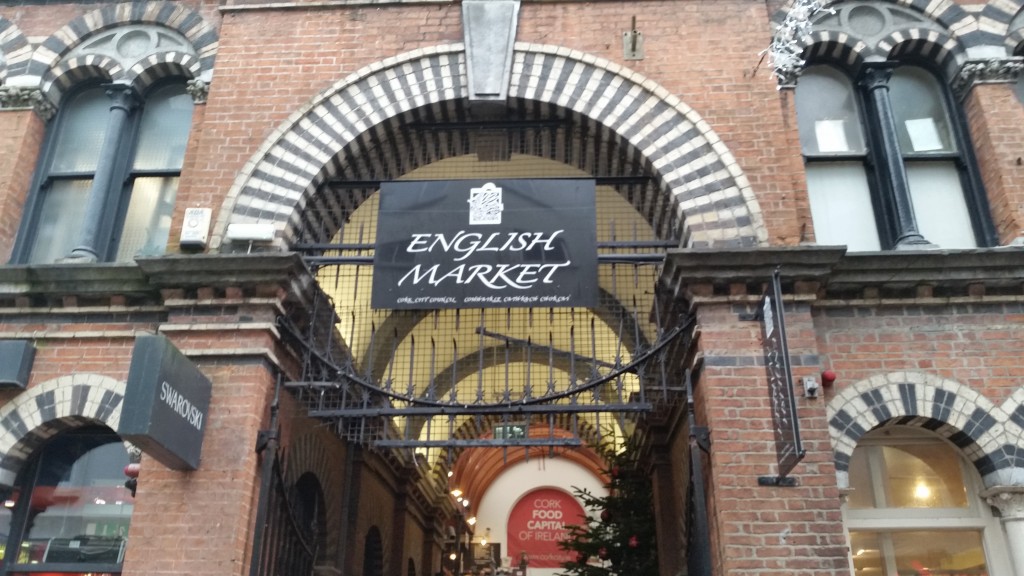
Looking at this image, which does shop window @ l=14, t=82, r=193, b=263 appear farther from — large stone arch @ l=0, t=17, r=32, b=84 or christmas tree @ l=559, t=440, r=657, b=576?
christmas tree @ l=559, t=440, r=657, b=576

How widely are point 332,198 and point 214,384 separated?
A: 2.34 metres

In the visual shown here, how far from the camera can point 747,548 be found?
20.6ft

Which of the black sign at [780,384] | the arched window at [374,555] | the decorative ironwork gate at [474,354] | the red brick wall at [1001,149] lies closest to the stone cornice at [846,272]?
the black sign at [780,384]

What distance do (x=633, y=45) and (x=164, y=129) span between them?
528 centimetres

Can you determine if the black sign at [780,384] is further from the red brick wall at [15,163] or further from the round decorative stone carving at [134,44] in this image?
the red brick wall at [15,163]

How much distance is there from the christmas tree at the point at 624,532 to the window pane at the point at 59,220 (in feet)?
24.2

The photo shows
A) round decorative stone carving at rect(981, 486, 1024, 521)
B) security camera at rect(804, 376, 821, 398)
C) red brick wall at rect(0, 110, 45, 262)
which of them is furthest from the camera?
red brick wall at rect(0, 110, 45, 262)

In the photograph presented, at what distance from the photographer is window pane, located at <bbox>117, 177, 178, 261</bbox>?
8680 millimetres

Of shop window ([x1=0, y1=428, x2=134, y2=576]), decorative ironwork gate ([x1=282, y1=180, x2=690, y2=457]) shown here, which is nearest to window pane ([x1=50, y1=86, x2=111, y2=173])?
decorative ironwork gate ([x1=282, y1=180, x2=690, y2=457])

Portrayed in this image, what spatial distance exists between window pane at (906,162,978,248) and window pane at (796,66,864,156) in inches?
26.7

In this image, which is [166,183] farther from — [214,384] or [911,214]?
[911,214]

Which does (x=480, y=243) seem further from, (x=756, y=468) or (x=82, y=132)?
(x=82, y=132)

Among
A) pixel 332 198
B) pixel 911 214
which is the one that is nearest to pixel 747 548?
pixel 911 214

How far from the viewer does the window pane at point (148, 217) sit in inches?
342
